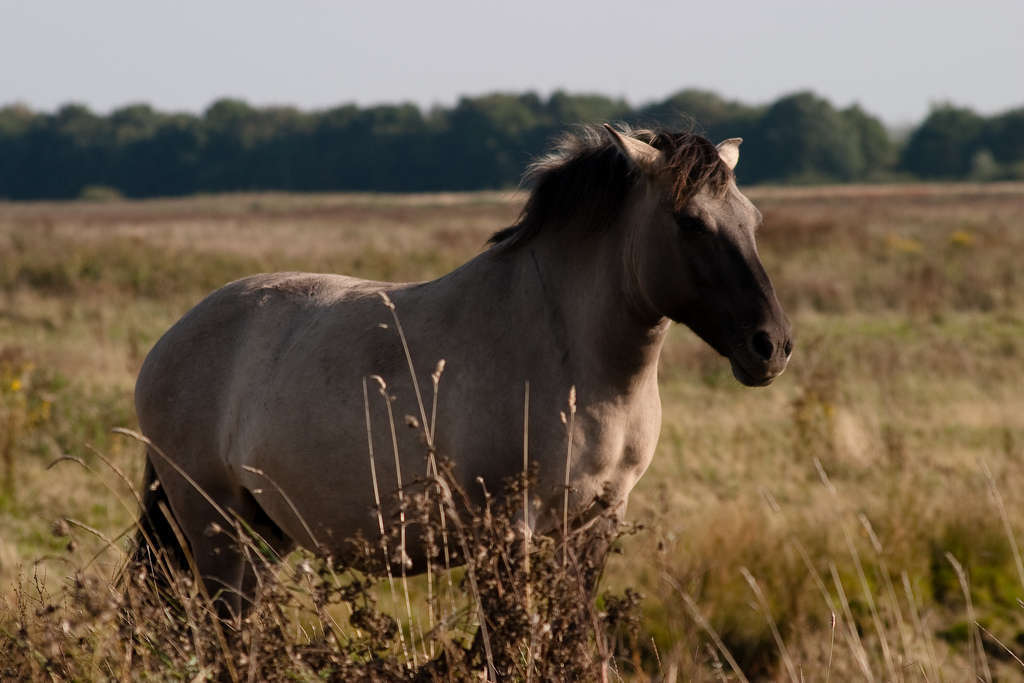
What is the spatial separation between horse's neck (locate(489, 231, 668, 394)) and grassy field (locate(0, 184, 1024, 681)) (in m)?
0.49

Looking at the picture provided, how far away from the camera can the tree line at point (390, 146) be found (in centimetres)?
6869

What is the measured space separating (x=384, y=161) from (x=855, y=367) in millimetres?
58884

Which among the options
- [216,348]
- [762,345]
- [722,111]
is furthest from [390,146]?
[762,345]

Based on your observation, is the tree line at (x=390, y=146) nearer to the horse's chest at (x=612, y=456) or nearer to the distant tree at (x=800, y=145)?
the distant tree at (x=800, y=145)

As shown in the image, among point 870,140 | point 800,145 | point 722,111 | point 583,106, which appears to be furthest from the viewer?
point 722,111

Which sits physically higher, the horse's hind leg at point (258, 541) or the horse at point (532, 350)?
the horse at point (532, 350)

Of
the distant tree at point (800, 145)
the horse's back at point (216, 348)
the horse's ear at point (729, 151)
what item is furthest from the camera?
the distant tree at point (800, 145)

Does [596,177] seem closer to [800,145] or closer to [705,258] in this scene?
[705,258]

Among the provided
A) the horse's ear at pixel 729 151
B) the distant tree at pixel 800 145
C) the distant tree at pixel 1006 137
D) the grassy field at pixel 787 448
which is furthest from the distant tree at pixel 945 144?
the horse's ear at pixel 729 151

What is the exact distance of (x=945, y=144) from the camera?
75.9 metres

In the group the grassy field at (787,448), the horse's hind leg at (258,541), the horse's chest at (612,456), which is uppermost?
the horse's chest at (612,456)

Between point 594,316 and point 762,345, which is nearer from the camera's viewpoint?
point 762,345

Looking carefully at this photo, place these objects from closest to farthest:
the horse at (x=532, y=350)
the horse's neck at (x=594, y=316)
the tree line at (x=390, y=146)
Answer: the horse at (x=532, y=350)
the horse's neck at (x=594, y=316)
the tree line at (x=390, y=146)

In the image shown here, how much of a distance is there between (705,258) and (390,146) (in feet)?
224
